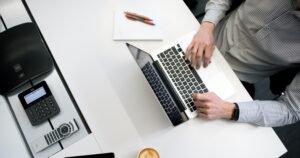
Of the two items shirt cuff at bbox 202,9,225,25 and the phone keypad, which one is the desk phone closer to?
the phone keypad

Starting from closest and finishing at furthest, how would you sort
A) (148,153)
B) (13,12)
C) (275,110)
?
(148,153) < (275,110) < (13,12)

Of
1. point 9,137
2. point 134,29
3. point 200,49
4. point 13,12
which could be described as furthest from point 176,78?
point 13,12

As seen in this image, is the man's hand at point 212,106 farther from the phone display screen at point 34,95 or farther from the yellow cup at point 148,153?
the phone display screen at point 34,95

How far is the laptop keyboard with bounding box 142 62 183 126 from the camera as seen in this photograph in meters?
0.94

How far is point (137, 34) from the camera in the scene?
1.12m

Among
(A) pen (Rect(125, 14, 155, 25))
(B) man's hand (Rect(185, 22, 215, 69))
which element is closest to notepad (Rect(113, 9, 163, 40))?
(A) pen (Rect(125, 14, 155, 25))

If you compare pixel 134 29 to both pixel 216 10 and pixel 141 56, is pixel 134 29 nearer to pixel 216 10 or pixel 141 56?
pixel 141 56

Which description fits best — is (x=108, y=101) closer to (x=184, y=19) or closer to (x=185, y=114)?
(x=185, y=114)

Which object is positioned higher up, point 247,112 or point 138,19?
point 138,19

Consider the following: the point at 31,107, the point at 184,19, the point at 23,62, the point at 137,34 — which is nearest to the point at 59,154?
the point at 31,107

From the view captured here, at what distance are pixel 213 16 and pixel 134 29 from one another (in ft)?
1.10

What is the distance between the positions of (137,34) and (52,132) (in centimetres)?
47

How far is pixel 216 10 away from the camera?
1.22 meters

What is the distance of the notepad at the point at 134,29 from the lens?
1.12 m
